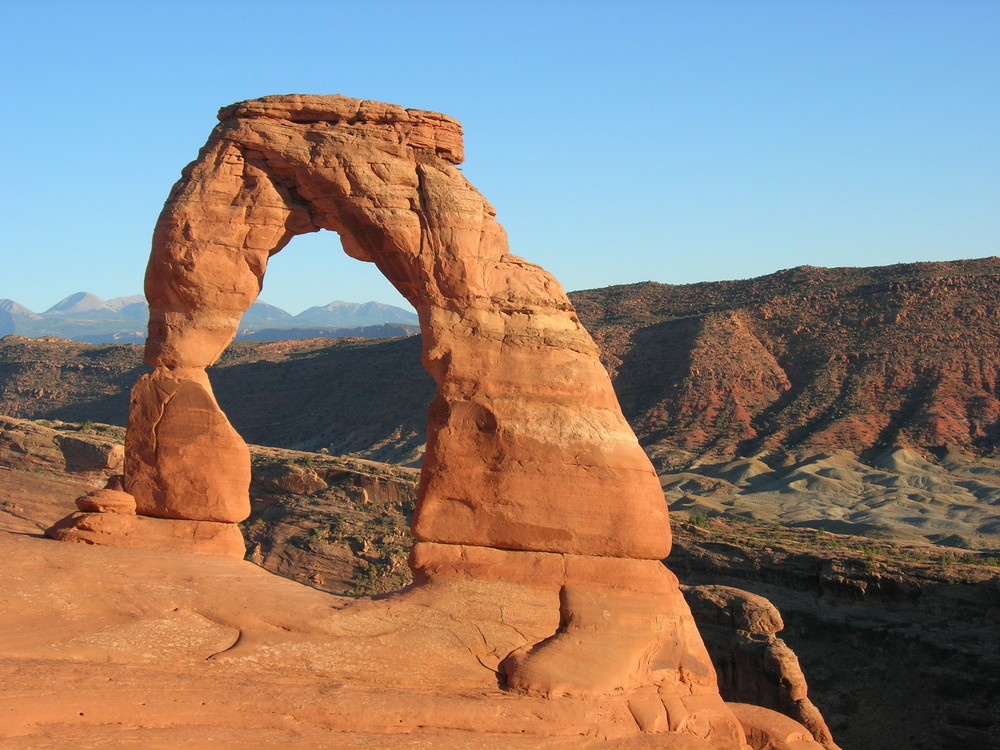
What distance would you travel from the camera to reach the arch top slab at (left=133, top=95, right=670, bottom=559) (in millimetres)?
14914

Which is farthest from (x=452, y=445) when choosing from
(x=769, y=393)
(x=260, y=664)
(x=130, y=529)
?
(x=769, y=393)

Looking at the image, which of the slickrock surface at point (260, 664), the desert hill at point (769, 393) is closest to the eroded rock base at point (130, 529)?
the slickrock surface at point (260, 664)

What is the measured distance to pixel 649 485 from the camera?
50.1 feet

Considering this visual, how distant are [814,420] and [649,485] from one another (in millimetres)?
50333

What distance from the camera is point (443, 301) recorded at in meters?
15.6

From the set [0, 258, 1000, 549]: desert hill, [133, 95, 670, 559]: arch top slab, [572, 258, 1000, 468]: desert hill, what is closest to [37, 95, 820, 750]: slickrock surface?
[133, 95, 670, 559]: arch top slab

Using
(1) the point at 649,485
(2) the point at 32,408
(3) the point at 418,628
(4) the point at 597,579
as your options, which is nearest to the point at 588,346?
(1) the point at 649,485

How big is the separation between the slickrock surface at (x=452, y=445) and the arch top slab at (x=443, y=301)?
0.03 metres

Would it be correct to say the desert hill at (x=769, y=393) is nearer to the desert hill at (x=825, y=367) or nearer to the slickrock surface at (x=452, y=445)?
the desert hill at (x=825, y=367)

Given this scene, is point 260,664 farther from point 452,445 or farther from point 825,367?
point 825,367

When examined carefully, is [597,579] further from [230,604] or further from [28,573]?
[28,573]

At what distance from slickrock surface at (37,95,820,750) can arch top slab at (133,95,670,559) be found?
0.09 feet

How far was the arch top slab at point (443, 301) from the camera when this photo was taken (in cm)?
1491

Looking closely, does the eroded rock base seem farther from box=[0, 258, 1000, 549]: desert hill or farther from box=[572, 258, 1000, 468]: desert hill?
box=[572, 258, 1000, 468]: desert hill
